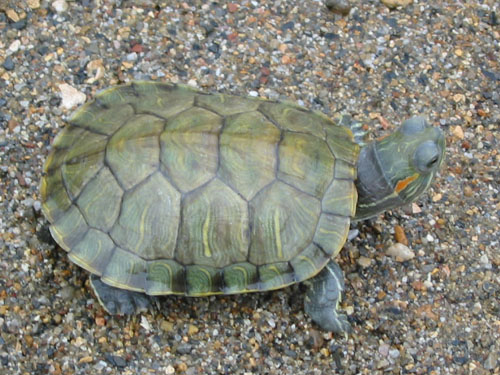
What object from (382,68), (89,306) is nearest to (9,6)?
(89,306)

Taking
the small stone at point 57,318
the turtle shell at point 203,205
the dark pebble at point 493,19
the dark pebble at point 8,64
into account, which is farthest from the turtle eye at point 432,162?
the dark pebble at point 8,64

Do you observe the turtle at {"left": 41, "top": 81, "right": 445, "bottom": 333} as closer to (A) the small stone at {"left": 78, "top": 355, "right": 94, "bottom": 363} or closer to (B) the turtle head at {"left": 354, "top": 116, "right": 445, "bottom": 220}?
(B) the turtle head at {"left": 354, "top": 116, "right": 445, "bottom": 220}

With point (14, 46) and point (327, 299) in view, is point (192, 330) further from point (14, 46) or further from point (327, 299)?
point (14, 46)

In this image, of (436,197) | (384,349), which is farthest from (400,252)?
(384,349)

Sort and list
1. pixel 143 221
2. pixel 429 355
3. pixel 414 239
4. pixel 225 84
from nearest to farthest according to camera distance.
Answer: pixel 143 221 → pixel 429 355 → pixel 414 239 → pixel 225 84

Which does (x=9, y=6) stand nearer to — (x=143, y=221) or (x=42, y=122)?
(x=42, y=122)

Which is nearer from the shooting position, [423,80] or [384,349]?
[384,349]
